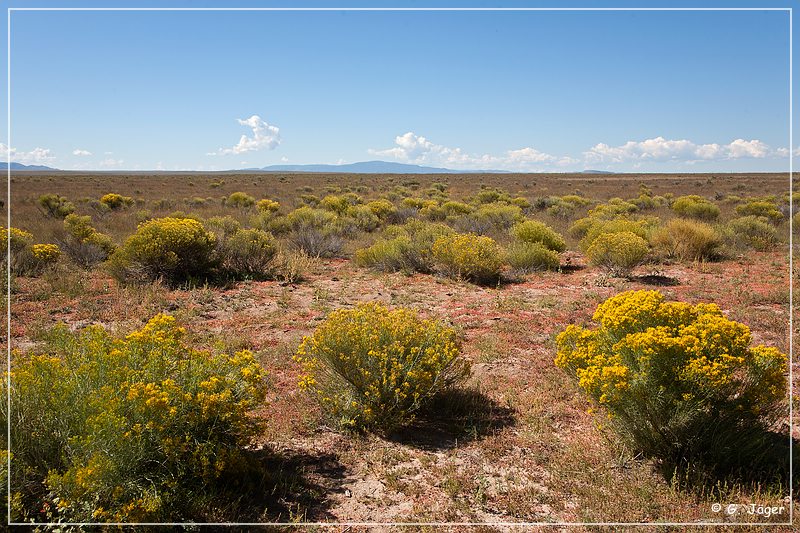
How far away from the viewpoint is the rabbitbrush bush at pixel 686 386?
338 cm

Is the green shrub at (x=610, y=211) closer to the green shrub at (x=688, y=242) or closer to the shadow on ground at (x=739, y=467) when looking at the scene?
the green shrub at (x=688, y=242)

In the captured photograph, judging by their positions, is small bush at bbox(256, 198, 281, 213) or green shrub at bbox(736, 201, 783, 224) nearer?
green shrub at bbox(736, 201, 783, 224)

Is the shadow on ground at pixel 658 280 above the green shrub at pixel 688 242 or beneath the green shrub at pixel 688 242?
beneath

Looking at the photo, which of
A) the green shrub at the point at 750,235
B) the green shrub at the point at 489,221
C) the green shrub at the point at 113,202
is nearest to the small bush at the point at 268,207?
the green shrub at the point at 113,202

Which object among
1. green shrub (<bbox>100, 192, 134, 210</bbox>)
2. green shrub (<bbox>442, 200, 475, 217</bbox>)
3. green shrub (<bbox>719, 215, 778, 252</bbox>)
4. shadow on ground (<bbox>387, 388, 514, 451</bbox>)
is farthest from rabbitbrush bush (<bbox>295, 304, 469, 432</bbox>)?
green shrub (<bbox>100, 192, 134, 210</bbox>)

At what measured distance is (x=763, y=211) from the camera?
20.1 m

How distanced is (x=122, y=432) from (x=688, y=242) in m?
13.2

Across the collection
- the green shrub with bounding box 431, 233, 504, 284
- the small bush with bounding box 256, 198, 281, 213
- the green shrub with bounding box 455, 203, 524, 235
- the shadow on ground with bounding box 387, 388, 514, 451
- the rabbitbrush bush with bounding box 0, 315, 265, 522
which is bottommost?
the shadow on ground with bounding box 387, 388, 514, 451

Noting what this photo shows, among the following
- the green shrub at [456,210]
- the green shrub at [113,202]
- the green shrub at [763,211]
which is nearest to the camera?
the green shrub at [763,211]

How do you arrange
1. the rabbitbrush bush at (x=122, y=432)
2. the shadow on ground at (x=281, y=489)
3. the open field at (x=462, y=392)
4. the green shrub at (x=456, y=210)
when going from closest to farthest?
the rabbitbrush bush at (x=122, y=432), the shadow on ground at (x=281, y=489), the open field at (x=462, y=392), the green shrub at (x=456, y=210)

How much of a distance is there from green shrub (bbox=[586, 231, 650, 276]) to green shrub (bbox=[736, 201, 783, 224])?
37.9 feet

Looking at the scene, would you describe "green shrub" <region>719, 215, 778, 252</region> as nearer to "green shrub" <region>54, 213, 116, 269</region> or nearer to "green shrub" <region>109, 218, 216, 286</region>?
"green shrub" <region>109, 218, 216, 286</region>

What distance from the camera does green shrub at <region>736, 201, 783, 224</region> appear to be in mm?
18875

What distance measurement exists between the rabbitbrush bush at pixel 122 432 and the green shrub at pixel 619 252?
9077 mm
